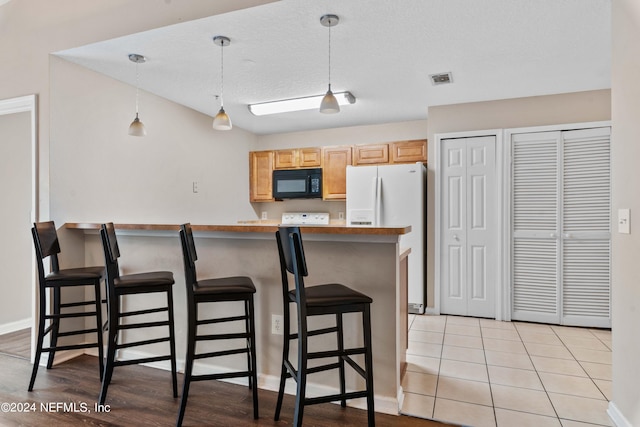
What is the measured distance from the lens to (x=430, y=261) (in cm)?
409

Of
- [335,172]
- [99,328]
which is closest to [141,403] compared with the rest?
[99,328]

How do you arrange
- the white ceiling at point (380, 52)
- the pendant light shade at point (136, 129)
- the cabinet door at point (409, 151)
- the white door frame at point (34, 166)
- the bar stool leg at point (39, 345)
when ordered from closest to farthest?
the white ceiling at point (380, 52) → the bar stool leg at point (39, 345) → the white door frame at point (34, 166) → the pendant light shade at point (136, 129) → the cabinet door at point (409, 151)

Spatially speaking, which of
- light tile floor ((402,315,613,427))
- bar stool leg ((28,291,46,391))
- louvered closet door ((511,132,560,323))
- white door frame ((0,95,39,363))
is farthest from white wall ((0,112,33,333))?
louvered closet door ((511,132,560,323))

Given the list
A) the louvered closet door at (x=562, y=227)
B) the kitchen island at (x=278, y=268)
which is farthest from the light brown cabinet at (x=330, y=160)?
the kitchen island at (x=278, y=268)

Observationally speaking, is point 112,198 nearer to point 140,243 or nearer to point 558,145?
point 140,243

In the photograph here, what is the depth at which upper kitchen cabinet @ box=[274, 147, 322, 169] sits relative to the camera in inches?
195

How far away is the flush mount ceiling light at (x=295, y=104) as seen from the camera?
11.9ft

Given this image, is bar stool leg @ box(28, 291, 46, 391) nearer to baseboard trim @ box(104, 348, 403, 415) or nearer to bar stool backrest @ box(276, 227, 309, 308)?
baseboard trim @ box(104, 348, 403, 415)

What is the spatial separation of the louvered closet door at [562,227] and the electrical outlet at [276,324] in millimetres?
2751

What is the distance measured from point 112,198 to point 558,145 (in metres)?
4.29

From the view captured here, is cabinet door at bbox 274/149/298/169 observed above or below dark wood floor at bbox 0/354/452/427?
above

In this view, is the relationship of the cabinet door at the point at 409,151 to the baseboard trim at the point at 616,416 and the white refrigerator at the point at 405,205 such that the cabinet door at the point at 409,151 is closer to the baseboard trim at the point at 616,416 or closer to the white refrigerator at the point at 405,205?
the white refrigerator at the point at 405,205

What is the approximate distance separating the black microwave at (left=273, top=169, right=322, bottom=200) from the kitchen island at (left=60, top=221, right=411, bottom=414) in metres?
2.52

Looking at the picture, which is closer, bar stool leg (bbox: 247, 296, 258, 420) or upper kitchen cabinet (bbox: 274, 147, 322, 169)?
bar stool leg (bbox: 247, 296, 258, 420)
